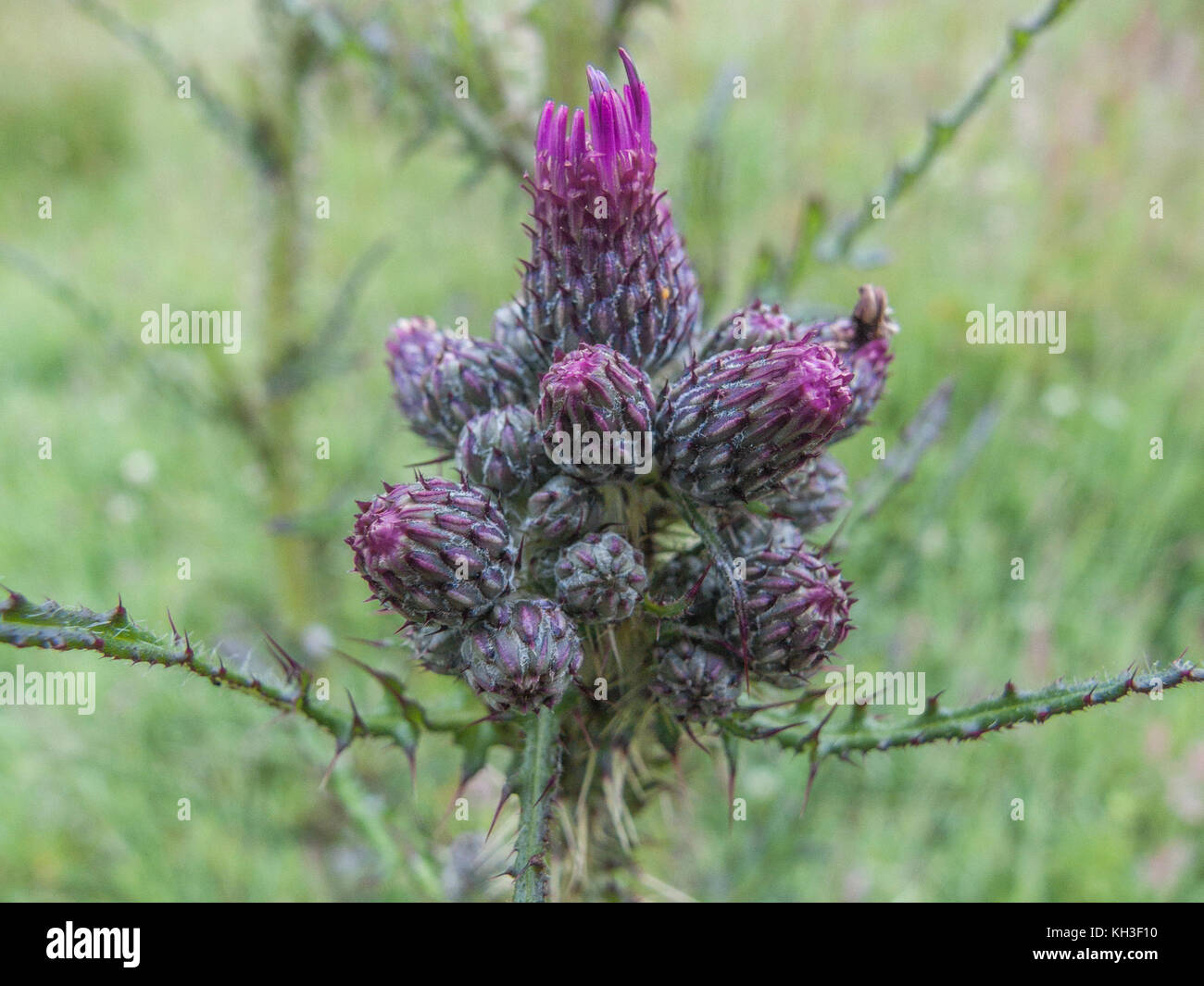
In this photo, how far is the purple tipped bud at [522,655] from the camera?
4.94 ft

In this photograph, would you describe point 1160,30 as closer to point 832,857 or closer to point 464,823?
point 832,857

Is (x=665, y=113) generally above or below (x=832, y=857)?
above

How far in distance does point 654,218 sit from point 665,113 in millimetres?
6925

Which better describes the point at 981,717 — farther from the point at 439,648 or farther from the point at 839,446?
the point at 839,446

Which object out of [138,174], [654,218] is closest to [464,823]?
[654,218]

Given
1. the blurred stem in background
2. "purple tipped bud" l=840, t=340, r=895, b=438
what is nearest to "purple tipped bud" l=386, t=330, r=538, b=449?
"purple tipped bud" l=840, t=340, r=895, b=438

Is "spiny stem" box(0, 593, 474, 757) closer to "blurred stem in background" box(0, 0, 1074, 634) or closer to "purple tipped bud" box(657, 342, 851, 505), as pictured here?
"purple tipped bud" box(657, 342, 851, 505)

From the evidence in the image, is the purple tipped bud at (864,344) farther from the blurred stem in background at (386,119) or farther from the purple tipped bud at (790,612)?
the blurred stem in background at (386,119)

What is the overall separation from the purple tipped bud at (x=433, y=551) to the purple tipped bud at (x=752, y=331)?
0.58 metres

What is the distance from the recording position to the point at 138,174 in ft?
31.4

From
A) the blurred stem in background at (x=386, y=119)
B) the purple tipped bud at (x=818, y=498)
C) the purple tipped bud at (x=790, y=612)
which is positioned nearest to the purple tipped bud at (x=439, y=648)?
the purple tipped bud at (x=790, y=612)

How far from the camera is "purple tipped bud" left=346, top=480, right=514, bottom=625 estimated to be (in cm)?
148

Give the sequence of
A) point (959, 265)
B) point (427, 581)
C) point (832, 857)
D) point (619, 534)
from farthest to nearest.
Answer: point (959, 265) < point (832, 857) < point (619, 534) < point (427, 581)
